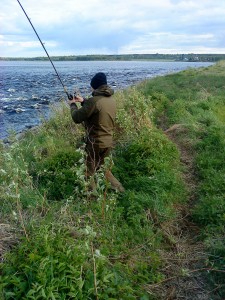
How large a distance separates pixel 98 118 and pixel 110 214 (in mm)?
1783

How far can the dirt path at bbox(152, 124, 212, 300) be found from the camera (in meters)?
4.02

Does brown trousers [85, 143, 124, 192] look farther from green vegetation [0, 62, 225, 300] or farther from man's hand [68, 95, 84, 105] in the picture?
man's hand [68, 95, 84, 105]

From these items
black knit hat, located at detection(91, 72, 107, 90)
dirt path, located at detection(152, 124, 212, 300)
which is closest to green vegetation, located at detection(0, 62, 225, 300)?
dirt path, located at detection(152, 124, 212, 300)

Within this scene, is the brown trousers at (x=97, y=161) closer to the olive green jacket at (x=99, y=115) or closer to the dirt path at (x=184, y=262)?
the olive green jacket at (x=99, y=115)

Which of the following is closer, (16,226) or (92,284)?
(92,284)

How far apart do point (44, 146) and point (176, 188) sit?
11.5ft

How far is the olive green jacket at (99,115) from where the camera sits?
577cm

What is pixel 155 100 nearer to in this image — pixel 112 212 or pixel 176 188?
pixel 176 188

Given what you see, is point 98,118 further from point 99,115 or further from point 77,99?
point 77,99

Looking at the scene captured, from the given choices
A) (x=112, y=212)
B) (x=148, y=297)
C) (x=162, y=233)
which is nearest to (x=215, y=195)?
(x=162, y=233)

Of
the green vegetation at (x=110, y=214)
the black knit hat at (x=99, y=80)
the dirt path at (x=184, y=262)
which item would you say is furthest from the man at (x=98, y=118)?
the dirt path at (x=184, y=262)

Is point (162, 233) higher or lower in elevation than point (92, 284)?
lower

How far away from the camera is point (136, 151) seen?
7371 mm

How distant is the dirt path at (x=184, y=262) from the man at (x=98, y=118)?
126 cm
